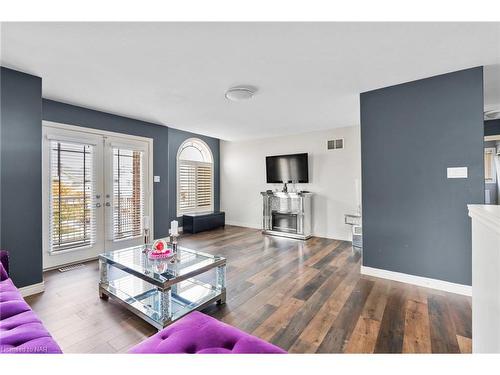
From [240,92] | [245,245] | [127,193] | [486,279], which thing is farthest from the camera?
[245,245]

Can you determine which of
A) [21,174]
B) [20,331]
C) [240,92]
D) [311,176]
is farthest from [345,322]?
[311,176]

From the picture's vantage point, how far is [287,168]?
534 centimetres

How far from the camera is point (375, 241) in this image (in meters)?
2.87

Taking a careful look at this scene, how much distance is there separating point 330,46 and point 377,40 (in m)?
0.36

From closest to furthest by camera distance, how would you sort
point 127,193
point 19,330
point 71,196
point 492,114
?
point 19,330, point 71,196, point 492,114, point 127,193

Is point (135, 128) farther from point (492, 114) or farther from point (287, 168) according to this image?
point (492, 114)

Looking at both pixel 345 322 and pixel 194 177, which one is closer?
pixel 345 322

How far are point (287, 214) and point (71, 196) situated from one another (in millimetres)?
3917

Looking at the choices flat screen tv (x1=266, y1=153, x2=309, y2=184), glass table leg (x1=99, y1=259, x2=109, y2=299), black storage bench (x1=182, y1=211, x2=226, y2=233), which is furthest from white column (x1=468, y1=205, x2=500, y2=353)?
black storage bench (x1=182, y1=211, x2=226, y2=233)

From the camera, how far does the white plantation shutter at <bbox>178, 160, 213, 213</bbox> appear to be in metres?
5.51

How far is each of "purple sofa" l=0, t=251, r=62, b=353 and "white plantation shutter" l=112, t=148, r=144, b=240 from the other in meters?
2.52
